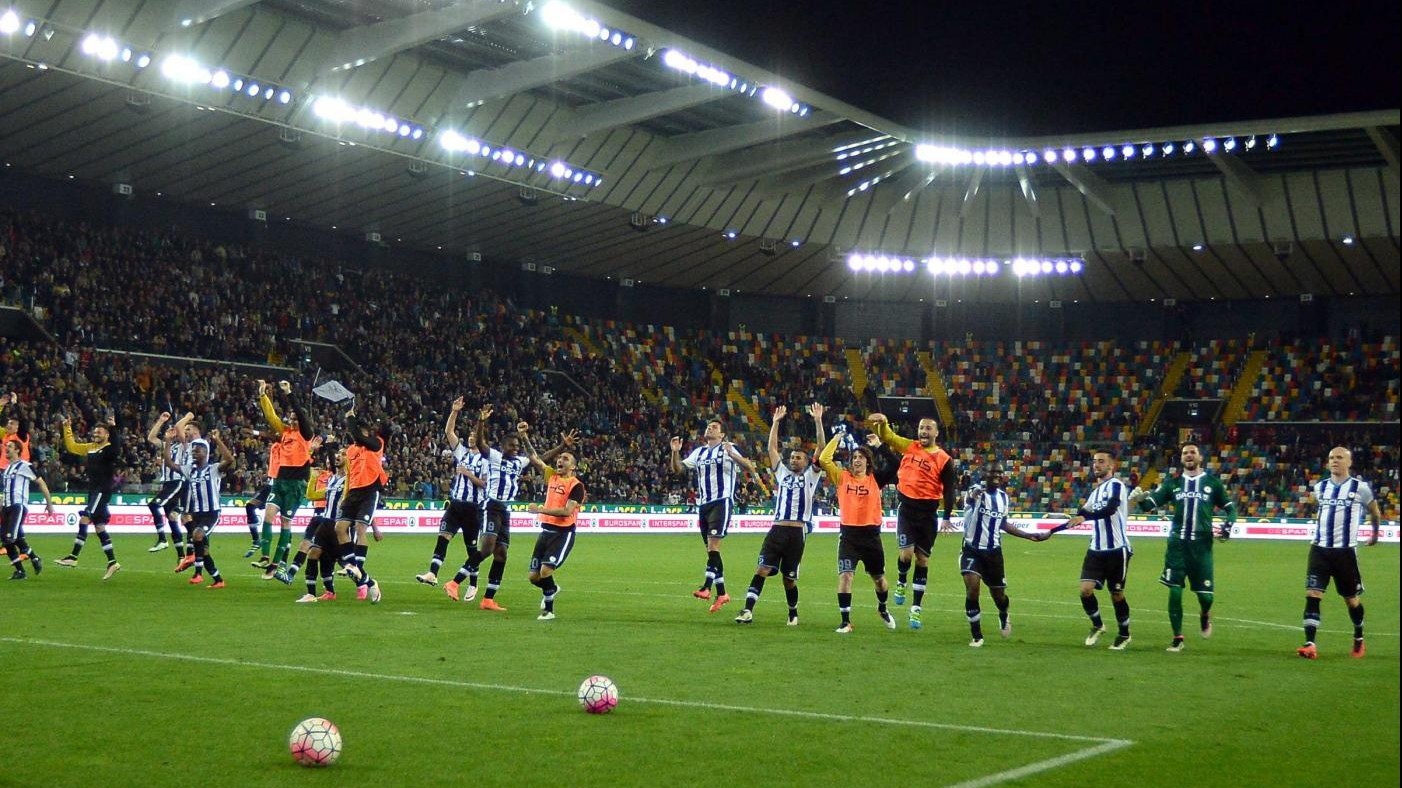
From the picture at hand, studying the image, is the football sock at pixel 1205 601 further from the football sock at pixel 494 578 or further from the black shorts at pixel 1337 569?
the football sock at pixel 494 578

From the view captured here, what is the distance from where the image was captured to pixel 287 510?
21000mm

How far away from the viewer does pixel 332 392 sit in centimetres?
4144

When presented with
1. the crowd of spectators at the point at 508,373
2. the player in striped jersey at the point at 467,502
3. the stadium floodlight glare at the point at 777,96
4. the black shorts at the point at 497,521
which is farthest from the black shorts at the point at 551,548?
the crowd of spectators at the point at 508,373

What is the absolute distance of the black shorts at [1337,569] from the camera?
1460 cm

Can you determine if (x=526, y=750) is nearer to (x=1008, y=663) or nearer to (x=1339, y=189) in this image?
(x=1008, y=663)

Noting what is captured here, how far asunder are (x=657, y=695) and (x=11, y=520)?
42.9 feet

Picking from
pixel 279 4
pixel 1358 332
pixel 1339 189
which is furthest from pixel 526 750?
pixel 1358 332

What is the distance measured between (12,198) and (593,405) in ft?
72.1

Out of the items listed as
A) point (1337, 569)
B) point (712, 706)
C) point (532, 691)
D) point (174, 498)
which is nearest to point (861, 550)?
point (1337, 569)

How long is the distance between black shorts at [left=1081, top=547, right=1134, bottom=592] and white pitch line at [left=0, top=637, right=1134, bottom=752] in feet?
19.7

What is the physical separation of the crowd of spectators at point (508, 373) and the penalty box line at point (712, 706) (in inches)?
627

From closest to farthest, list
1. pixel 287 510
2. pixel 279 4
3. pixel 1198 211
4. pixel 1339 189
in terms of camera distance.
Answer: pixel 287 510 < pixel 279 4 < pixel 1339 189 < pixel 1198 211

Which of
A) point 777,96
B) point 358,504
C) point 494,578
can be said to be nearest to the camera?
point 777,96

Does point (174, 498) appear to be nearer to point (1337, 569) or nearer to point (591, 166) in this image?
point (1337, 569)
